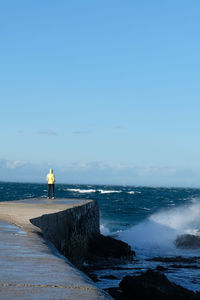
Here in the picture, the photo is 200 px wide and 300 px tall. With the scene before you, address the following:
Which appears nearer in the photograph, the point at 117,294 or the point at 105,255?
the point at 117,294

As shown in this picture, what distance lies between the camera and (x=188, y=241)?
17812 mm

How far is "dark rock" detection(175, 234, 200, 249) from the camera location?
17344 millimetres

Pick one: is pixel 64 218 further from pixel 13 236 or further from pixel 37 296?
pixel 37 296

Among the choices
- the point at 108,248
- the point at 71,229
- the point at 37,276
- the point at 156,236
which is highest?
the point at 37,276

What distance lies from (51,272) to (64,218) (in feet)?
21.9

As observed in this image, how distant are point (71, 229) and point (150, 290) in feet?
13.2

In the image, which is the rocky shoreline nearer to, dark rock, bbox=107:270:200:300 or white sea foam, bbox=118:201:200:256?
dark rock, bbox=107:270:200:300

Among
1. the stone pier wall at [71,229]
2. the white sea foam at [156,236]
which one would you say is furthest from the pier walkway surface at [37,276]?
the white sea foam at [156,236]

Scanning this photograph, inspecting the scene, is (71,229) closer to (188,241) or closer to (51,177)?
(51,177)

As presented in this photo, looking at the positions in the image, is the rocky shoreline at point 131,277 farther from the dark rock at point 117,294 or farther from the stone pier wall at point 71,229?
the stone pier wall at point 71,229

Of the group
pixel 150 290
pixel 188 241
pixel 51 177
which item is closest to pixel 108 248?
pixel 51 177

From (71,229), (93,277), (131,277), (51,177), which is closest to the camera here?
(131,277)

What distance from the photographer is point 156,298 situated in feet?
21.2

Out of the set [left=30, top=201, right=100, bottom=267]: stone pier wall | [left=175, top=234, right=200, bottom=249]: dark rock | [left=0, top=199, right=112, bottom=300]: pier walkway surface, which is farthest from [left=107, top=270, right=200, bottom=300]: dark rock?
[left=175, top=234, right=200, bottom=249]: dark rock
